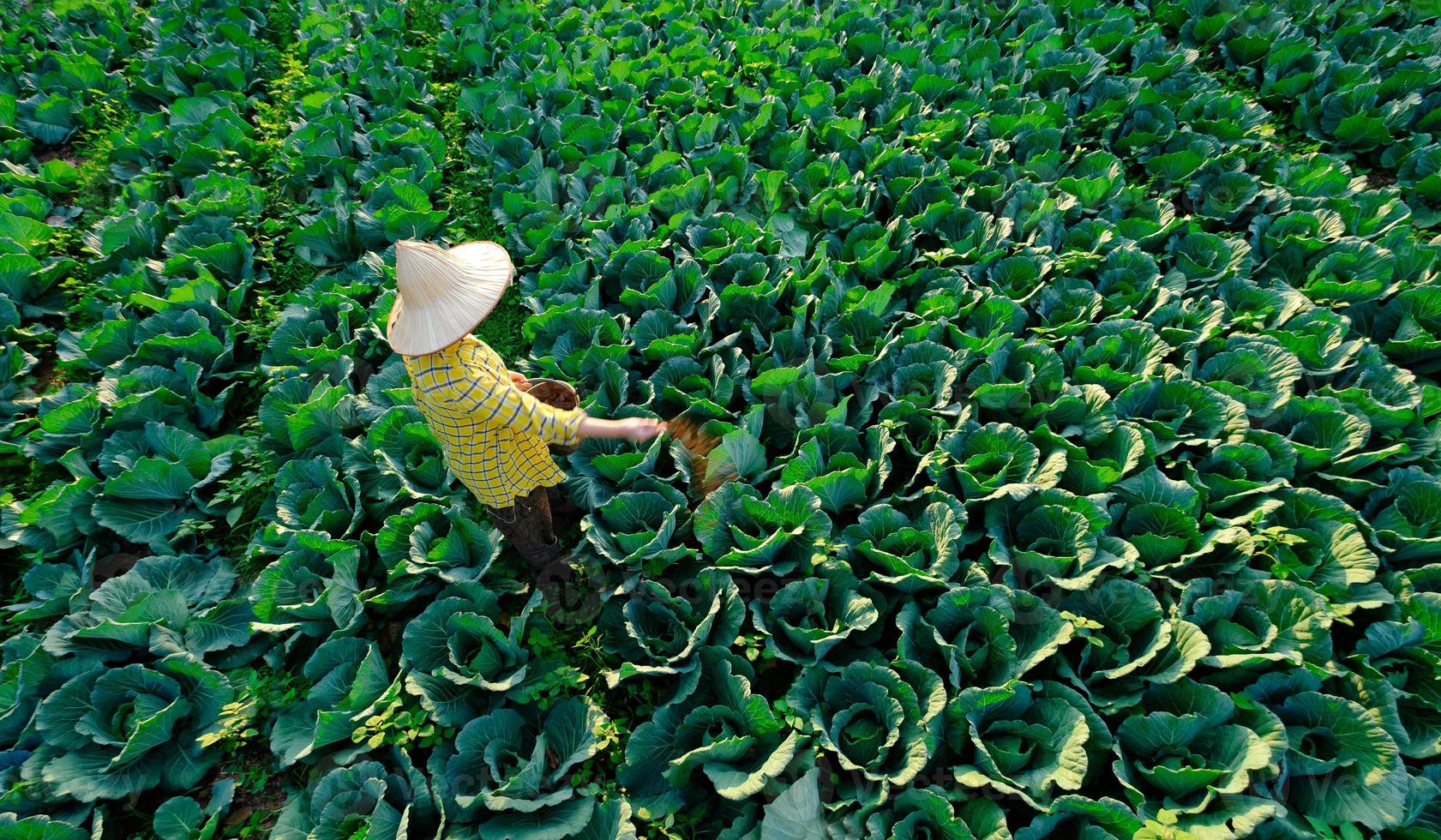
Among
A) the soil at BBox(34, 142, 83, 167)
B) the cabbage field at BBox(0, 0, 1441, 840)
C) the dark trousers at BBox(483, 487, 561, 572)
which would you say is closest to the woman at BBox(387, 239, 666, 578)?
the dark trousers at BBox(483, 487, 561, 572)

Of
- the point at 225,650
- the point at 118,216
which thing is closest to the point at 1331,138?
the point at 225,650

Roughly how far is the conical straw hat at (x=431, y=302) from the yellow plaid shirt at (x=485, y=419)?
0.22 feet

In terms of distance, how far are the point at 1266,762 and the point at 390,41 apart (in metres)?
8.82

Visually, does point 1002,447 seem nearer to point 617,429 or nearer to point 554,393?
point 617,429

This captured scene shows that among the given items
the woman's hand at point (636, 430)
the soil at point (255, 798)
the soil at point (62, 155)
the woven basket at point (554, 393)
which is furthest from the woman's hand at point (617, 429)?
the soil at point (62, 155)

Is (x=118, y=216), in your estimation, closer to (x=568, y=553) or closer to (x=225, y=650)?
(x=225, y=650)

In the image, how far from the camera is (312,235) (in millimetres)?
5141

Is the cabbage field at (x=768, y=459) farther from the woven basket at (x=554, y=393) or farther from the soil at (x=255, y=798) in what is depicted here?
the woven basket at (x=554, y=393)

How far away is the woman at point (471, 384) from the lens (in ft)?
8.79

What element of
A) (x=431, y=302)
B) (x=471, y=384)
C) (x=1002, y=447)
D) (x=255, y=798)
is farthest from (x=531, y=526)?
(x=1002, y=447)

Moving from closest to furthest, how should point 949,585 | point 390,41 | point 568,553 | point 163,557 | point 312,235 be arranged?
point 949,585 < point 163,557 < point 568,553 < point 312,235 < point 390,41

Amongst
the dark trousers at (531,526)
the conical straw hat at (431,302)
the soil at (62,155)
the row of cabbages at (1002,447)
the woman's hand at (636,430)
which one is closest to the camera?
the conical straw hat at (431,302)

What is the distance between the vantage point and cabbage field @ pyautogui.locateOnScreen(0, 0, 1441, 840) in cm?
296

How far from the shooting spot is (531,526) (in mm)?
3547
